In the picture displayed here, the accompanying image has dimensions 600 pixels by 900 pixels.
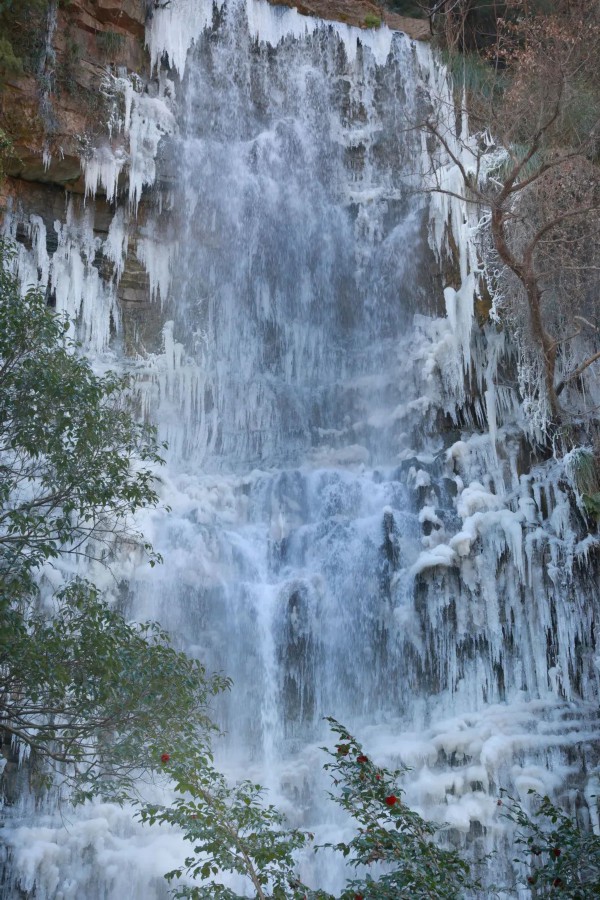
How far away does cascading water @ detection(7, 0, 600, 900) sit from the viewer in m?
10.8

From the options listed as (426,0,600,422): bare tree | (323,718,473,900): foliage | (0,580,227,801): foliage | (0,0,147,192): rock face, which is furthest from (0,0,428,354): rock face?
(323,718,473,900): foliage

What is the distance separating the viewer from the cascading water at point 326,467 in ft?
35.3

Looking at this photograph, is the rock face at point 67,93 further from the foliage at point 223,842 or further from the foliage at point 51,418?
the foliage at point 223,842

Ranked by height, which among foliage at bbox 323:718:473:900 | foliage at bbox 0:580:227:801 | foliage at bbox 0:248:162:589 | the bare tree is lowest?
foliage at bbox 323:718:473:900

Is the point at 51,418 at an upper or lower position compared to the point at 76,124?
lower

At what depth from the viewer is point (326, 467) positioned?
546 inches

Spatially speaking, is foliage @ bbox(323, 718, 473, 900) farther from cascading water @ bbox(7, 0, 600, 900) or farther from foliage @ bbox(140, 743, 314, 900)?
cascading water @ bbox(7, 0, 600, 900)

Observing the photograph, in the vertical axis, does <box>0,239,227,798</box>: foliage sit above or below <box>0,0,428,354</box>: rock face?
below

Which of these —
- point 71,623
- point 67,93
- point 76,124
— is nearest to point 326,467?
point 76,124

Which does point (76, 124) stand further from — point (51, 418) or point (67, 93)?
point (51, 418)

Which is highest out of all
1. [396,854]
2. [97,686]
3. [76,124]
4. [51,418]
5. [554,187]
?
[76,124]

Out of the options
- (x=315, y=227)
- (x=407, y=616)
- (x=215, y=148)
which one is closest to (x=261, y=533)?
(x=407, y=616)

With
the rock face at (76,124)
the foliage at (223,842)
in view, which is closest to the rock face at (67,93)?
the rock face at (76,124)

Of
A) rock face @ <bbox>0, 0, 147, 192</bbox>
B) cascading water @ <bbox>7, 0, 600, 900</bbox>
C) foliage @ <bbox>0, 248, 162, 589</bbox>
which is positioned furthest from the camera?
rock face @ <bbox>0, 0, 147, 192</bbox>
